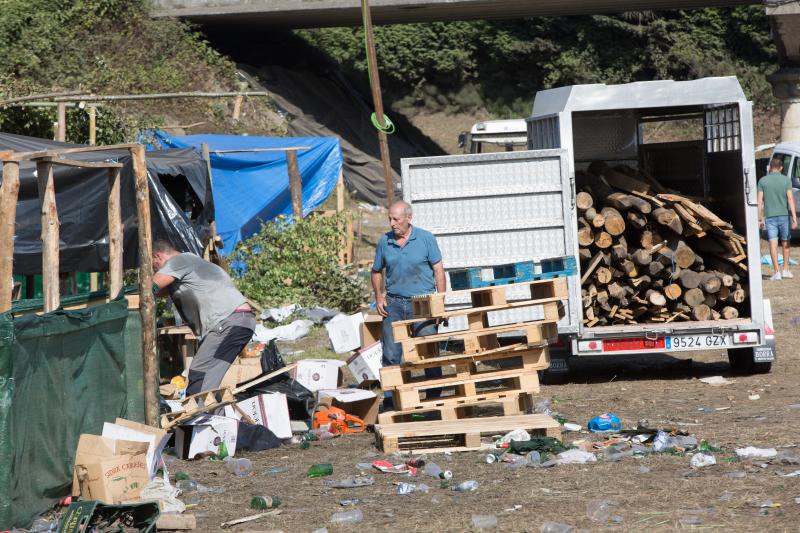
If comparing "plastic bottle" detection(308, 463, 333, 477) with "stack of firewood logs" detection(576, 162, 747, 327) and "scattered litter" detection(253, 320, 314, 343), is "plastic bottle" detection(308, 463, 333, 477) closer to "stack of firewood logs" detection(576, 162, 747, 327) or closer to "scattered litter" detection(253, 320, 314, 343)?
"stack of firewood logs" detection(576, 162, 747, 327)

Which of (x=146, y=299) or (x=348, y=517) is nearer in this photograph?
(x=348, y=517)

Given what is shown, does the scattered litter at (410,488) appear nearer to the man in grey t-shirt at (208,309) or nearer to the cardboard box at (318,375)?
the man in grey t-shirt at (208,309)

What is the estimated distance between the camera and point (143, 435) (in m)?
7.03

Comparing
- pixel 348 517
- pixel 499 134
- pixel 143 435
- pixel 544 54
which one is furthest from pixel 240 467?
pixel 544 54

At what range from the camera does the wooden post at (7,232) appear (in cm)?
591

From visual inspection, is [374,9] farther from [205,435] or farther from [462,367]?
[205,435]

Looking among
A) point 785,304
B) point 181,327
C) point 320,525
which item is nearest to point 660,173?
point 785,304

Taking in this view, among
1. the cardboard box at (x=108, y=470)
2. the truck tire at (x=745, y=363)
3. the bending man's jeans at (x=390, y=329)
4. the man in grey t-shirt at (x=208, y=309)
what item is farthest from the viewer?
the truck tire at (x=745, y=363)

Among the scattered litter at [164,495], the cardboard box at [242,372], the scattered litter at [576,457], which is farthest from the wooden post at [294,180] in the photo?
the scattered litter at [164,495]

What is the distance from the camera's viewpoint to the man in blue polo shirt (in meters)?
9.19

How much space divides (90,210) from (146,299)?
3.10 meters

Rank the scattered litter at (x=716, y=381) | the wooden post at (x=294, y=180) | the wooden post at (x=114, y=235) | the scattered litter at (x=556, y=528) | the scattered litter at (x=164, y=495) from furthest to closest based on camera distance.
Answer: the wooden post at (x=294, y=180), the scattered litter at (x=716, y=381), the wooden post at (x=114, y=235), the scattered litter at (x=164, y=495), the scattered litter at (x=556, y=528)

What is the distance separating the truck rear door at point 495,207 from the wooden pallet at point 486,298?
3.71ft

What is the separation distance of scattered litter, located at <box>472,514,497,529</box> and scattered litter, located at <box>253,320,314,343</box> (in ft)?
25.6
